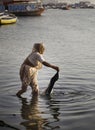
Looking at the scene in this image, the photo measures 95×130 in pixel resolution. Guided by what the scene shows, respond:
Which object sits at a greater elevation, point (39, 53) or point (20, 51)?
point (39, 53)

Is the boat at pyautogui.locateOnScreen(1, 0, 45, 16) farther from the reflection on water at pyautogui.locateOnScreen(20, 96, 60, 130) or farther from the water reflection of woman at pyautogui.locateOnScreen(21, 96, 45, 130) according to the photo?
the water reflection of woman at pyautogui.locateOnScreen(21, 96, 45, 130)


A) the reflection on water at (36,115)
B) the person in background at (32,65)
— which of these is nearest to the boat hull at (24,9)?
the reflection on water at (36,115)

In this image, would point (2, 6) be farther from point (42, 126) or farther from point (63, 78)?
point (42, 126)

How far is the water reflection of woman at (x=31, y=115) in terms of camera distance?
9844 millimetres

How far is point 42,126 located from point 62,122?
617 millimetres

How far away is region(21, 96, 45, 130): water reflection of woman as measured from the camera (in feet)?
32.3

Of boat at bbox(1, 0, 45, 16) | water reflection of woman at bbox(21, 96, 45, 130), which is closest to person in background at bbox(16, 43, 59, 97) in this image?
water reflection of woman at bbox(21, 96, 45, 130)

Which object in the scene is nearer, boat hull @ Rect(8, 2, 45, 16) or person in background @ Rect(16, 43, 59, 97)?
person in background @ Rect(16, 43, 59, 97)

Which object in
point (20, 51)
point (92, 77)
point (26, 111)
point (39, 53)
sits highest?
point (39, 53)

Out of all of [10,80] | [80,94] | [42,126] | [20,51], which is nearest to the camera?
[42,126]

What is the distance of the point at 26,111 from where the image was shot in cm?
1114

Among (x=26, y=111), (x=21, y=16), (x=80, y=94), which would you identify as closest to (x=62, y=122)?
(x=26, y=111)

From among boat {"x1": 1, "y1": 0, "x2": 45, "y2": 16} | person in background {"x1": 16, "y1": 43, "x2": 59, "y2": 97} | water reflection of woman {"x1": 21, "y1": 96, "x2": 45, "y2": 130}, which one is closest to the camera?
water reflection of woman {"x1": 21, "y1": 96, "x2": 45, "y2": 130}

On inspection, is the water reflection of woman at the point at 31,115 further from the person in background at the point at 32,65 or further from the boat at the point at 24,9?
the boat at the point at 24,9
